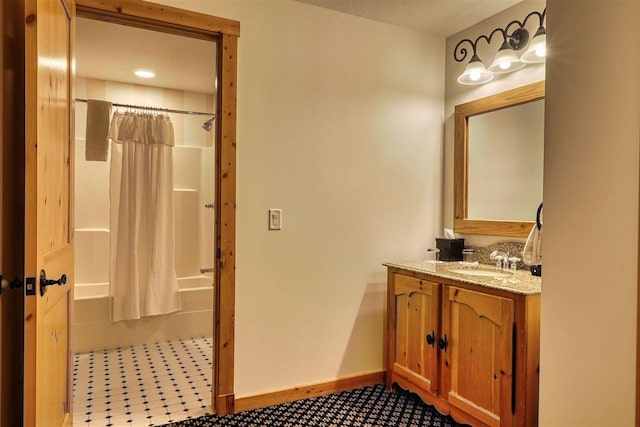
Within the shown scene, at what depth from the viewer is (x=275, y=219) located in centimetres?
252

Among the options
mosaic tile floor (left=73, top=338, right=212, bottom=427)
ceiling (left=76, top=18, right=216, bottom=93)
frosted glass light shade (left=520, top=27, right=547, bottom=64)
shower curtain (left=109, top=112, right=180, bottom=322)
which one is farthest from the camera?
shower curtain (left=109, top=112, right=180, bottom=322)

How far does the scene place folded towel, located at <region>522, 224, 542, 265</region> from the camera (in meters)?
2.09

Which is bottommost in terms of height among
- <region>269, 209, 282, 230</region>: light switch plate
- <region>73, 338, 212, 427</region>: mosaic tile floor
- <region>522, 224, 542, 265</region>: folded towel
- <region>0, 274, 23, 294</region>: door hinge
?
<region>73, 338, 212, 427</region>: mosaic tile floor

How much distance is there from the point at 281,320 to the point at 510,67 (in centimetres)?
203

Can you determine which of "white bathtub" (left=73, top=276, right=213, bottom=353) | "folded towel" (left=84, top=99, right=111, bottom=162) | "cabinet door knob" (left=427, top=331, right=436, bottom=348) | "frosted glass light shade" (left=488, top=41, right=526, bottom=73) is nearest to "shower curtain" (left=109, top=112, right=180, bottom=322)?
"white bathtub" (left=73, top=276, right=213, bottom=353)

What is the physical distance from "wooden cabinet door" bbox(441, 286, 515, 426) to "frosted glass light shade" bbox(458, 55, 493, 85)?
Result: 1.34m

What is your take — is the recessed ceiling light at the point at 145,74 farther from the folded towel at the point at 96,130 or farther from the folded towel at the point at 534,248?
the folded towel at the point at 534,248

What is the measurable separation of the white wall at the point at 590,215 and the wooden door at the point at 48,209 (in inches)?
61.2

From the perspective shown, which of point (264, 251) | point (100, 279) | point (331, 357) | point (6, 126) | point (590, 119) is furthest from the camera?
point (100, 279)

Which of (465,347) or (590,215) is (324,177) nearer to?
(465,347)

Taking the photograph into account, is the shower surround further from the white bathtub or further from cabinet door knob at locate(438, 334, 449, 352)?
cabinet door knob at locate(438, 334, 449, 352)

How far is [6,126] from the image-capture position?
4.85 ft

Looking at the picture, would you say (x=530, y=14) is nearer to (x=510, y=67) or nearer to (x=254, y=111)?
(x=510, y=67)

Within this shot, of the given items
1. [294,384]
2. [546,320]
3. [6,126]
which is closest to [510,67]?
[546,320]
